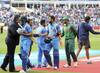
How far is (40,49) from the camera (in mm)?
16438

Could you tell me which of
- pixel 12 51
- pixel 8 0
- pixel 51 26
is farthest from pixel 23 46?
pixel 8 0

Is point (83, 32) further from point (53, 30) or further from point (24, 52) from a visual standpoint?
point (24, 52)

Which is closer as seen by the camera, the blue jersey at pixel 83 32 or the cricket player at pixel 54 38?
the cricket player at pixel 54 38

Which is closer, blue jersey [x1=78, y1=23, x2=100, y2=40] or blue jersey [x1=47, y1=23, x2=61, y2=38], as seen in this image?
blue jersey [x1=47, y1=23, x2=61, y2=38]

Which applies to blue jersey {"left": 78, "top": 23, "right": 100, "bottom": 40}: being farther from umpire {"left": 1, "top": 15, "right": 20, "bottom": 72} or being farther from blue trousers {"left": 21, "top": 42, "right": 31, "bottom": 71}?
blue trousers {"left": 21, "top": 42, "right": 31, "bottom": 71}

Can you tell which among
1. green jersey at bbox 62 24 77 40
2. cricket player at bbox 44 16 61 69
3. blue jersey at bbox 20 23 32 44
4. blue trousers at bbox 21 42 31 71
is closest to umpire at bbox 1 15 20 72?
blue jersey at bbox 20 23 32 44

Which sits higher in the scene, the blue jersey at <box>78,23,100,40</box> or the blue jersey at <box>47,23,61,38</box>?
the blue jersey at <box>47,23,61,38</box>

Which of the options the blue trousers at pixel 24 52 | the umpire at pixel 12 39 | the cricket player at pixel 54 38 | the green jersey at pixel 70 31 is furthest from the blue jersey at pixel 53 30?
the blue trousers at pixel 24 52

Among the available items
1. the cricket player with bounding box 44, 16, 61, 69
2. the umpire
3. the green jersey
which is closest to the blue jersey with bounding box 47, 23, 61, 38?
the cricket player with bounding box 44, 16, 61, 69

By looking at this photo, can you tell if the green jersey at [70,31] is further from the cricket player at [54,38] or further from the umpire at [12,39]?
the umpire at [12,39]

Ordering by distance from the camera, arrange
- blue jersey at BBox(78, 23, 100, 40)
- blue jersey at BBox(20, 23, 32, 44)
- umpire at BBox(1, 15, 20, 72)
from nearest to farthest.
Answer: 1. blue jersey at BBox(20, 23, 32, 44)
2. umpire at BBox(1, 15, 20, 72)
3. blue jersey at BBox(78, 23, 100, 40)

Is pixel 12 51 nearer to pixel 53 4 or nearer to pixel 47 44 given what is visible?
pixel 47 44

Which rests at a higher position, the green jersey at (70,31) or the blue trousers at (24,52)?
the green jersey at (70,31)

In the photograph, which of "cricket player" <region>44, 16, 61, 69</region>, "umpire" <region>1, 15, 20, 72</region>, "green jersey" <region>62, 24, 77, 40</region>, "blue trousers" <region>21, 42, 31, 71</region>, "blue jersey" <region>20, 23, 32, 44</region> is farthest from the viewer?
"green jersey" <region>62, 24, 77, 40</region>
